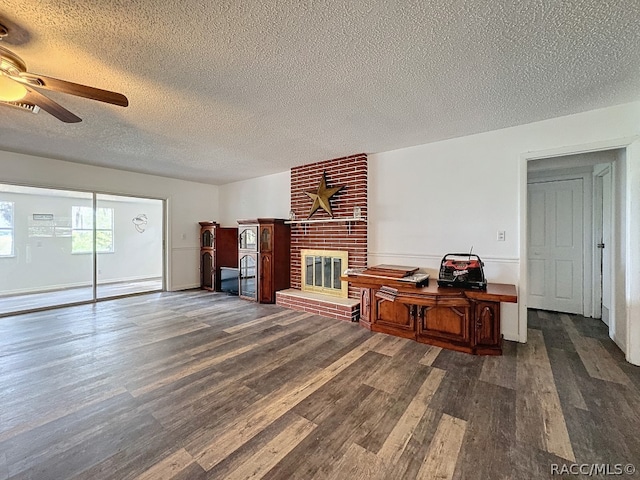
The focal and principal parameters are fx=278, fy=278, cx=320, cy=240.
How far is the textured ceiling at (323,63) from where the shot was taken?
1.54m

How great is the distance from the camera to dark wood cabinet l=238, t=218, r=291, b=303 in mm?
4922

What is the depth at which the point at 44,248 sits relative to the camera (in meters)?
4.80

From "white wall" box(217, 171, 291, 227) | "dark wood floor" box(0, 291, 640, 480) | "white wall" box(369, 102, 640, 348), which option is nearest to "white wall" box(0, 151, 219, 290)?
"white wall" box(217, 171, 291, 227)

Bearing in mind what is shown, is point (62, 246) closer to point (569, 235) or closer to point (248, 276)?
point (248, 276)

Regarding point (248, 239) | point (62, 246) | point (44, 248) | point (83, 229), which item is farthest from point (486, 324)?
point (44, 248)

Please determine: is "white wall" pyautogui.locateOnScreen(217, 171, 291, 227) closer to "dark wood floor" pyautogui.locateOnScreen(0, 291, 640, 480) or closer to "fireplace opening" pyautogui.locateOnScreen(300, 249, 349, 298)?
"fireplace opening" pyautogui.locateOnScreen(300, 249, 349, 298)

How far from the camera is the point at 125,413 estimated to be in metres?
1.88

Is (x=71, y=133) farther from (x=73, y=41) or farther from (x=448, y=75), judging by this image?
(x=448, y=75)

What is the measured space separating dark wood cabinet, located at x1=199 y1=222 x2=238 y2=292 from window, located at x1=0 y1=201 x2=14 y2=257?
2.93 m

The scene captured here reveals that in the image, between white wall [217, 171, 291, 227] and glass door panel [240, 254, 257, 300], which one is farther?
white wall [217, 171, 291, 227]

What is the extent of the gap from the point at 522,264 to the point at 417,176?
1.64m

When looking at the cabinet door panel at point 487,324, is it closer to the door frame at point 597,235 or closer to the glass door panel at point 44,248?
the door frame at point 597,235

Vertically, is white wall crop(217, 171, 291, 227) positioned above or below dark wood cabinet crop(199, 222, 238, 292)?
above

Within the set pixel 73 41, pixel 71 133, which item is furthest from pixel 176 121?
pixel 71 133
